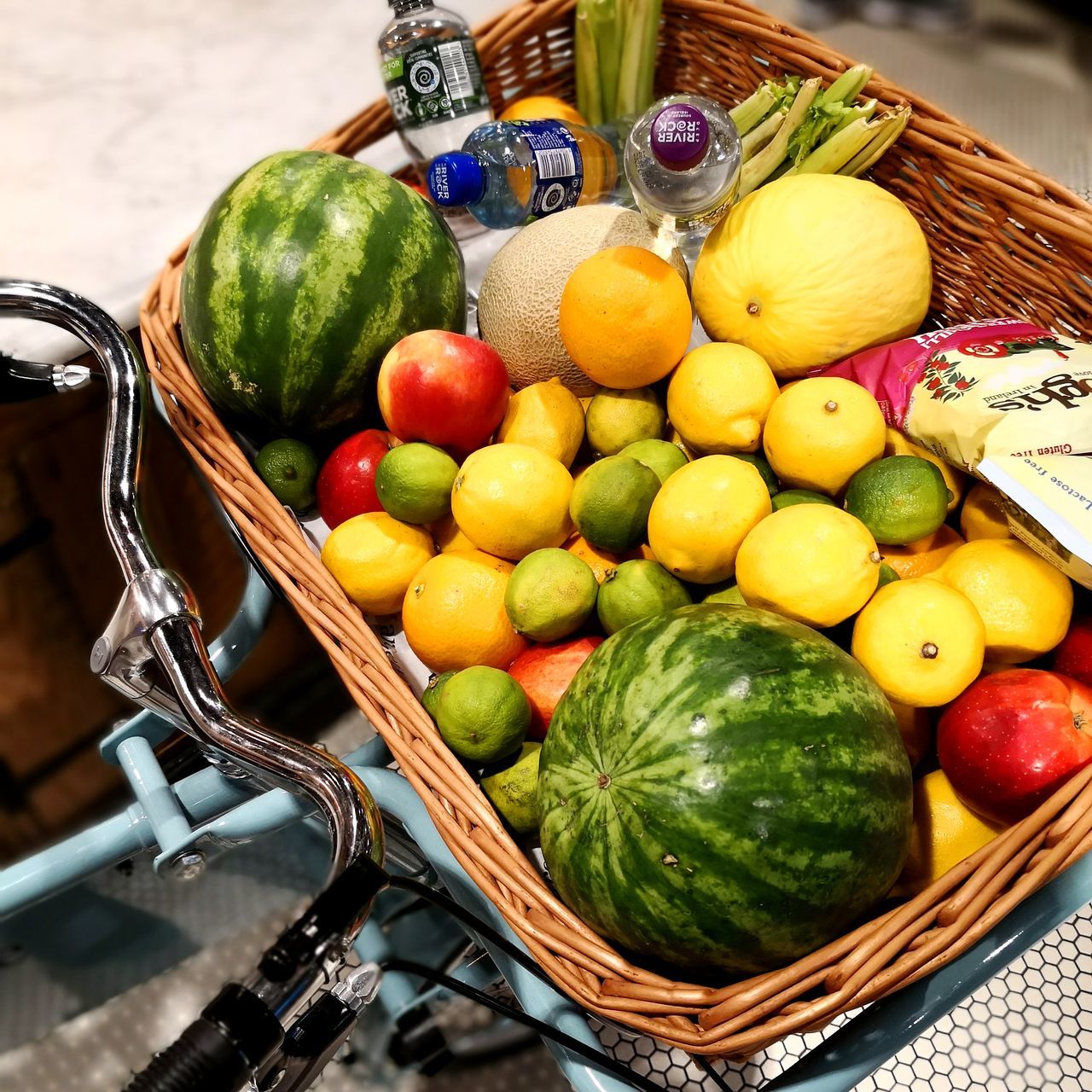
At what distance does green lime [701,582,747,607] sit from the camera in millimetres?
726

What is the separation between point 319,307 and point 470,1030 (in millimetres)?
992

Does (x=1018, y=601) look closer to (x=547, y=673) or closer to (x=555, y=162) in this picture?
(x=547, y=673)

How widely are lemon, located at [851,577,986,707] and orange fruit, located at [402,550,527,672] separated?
0.98 feet

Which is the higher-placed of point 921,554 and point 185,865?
point 921,554

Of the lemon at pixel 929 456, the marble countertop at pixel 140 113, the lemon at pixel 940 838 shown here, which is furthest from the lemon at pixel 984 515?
the marble countertop at pixel 140 113

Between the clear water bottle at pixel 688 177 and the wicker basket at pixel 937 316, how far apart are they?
16 cm

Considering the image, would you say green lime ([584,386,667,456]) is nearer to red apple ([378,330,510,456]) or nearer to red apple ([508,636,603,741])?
red apple ([378,330,510,456])

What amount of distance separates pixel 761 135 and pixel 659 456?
40 cm

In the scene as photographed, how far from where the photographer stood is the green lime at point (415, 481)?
0.79 meters

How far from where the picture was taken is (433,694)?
2.37ft

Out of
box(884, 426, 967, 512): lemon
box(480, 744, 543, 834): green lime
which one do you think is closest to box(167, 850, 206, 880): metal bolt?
box(480, 744, 543, 834): green lime

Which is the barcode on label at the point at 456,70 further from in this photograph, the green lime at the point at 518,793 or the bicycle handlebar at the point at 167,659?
the green lime at the point at 518,793

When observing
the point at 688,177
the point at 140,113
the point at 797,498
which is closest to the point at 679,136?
the point at 688,177

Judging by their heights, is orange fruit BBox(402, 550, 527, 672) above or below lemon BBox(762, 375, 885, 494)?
below
